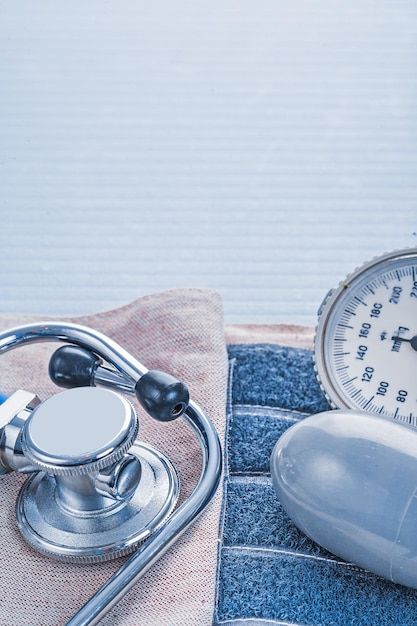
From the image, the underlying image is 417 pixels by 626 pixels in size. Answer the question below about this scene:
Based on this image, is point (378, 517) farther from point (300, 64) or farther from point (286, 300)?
point (300, 64)

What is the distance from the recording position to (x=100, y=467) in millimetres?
533

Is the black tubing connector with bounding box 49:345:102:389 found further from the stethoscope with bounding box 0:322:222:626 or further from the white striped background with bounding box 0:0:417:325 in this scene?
the white striped background with bounding box 0:0:417:325

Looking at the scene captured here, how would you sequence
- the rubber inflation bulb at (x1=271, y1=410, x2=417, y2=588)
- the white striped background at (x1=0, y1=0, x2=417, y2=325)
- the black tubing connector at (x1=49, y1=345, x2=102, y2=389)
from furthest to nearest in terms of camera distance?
the white striped background at (x1=0, y1=0, x2=417, y2=325), the black tubing connector at (x1=49, y1=345, x2=102, y2=389), the rubber inflation bulb at (x1=271, y1=410, x2=417, y2=588)

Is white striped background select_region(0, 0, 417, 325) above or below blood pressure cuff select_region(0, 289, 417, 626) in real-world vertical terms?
above

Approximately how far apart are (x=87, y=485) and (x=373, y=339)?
27 cm

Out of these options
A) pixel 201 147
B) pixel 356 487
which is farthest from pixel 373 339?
pixel 201 147

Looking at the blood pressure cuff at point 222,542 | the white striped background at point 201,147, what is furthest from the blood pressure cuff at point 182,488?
the white striped background at point 201,147

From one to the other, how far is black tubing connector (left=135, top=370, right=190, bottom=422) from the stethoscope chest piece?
0.03 m

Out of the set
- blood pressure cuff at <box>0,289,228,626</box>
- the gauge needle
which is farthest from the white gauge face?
blood pressure cuff at <box>0,289,228,626</box>

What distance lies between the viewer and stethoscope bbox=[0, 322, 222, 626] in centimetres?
54

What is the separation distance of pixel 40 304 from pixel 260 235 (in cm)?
30

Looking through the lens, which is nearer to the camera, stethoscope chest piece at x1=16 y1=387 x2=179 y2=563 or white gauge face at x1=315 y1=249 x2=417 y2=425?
stethoscope chest piece at x1=16 y1=387 x2=179 y2=563

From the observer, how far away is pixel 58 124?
1167mm

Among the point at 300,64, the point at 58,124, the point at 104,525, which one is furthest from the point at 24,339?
the point at 300,64
